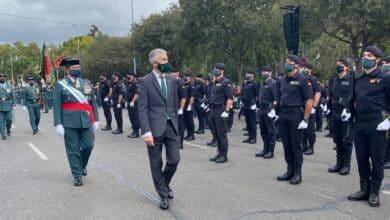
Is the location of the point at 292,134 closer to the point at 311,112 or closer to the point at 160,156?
the point at 160,156

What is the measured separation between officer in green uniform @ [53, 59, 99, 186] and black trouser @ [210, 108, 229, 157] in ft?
9.22

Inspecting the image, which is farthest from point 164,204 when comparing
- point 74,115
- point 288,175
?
point 288,175

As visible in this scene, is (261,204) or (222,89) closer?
(261,204)

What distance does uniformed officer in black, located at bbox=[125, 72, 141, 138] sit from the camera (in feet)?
47.7

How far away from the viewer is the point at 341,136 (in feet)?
27.9

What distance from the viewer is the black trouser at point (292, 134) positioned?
7.52m

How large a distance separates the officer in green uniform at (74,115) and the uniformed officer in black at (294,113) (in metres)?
3.15

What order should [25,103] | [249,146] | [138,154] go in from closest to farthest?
[138,154] < [249,146] < [25,103]

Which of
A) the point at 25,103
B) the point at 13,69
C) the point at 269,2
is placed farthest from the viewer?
the point at 13,69

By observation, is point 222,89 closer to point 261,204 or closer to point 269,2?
point 261,204

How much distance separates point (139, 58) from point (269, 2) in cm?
1606

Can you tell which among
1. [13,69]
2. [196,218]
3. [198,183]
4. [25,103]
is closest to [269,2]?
[25,103]

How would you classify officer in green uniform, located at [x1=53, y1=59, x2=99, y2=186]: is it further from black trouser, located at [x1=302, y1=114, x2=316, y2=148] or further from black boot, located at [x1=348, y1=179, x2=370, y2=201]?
black trouser, located at [x1=302, y1=114, x2=316, y2=148]

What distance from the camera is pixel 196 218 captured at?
225 inches
